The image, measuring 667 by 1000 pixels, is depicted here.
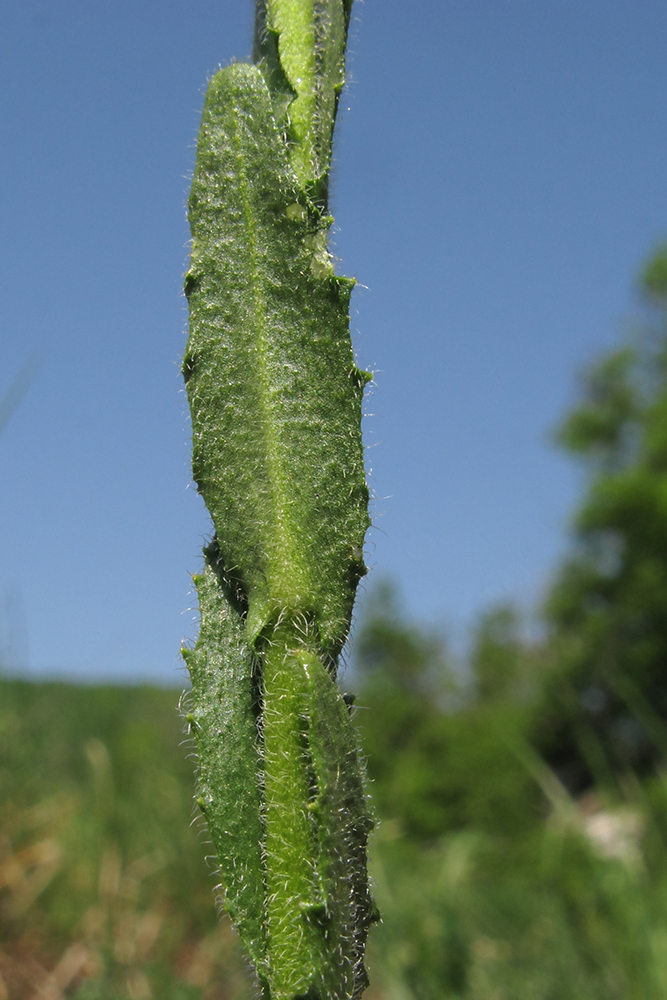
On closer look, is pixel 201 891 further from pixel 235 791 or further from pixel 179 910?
pixel 235 791

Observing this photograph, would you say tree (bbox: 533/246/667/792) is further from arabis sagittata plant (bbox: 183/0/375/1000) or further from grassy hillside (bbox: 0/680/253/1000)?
arabis sagittata plant (bbox: 183/0/375/1000)

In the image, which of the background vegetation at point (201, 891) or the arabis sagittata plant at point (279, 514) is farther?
the background vegetation at point (201, 891)

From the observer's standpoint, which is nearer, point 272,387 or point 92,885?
point 272,387

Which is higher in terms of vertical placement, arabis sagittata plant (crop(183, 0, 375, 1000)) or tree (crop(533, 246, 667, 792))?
tree (crop(533, 246, 667, 792))

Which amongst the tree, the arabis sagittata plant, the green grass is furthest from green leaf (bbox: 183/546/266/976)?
the tree

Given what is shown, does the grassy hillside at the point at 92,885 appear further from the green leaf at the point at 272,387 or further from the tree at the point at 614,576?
the tree at the point at 614,576

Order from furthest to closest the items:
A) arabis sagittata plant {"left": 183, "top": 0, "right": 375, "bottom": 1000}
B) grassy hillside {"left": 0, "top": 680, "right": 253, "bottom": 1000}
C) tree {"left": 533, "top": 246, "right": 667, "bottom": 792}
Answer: tree {"left": 533, "top": 246, "right": 667, "bottom": 792} → grassy hillside {"left": 0, "top": 680, "right": 253, "bottom": 1000} → arabis sagittata plant {"left": 183, "top": 0, "right": 375, "bottom": 1000}

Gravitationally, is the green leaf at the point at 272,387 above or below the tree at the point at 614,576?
below

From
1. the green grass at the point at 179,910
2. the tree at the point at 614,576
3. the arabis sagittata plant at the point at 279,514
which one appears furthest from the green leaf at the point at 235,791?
the tree at the point at 614,576

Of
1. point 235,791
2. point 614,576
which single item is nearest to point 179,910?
point 235,791

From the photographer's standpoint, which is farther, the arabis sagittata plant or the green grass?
the green grass

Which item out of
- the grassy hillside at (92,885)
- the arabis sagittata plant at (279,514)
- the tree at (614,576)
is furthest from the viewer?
the tree at (614,576)
